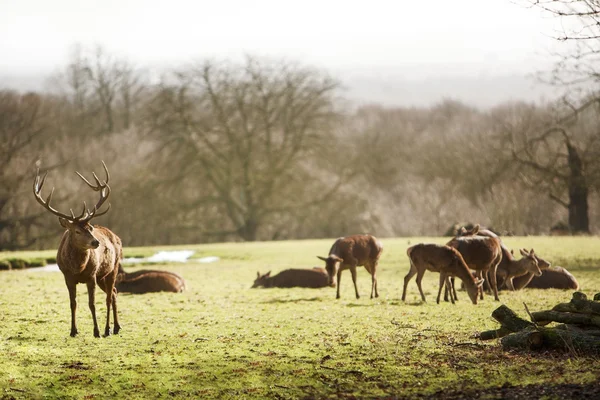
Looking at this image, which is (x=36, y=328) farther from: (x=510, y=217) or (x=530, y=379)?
(x=510, y=217)

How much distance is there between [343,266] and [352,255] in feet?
0.95

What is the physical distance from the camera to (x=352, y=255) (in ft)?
60.0

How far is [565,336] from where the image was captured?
10.9 metres

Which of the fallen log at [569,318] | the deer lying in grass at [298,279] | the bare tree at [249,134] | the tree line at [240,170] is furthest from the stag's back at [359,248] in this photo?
the bare tree at [249,134]

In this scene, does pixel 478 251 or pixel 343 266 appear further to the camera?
pixel 343 266

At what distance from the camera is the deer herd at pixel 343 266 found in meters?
12.4

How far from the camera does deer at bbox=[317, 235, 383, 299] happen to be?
711 inches

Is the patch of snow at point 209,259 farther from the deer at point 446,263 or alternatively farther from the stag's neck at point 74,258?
the stag's neck at point 74,258

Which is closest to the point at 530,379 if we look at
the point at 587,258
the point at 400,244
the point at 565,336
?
the point at 565,336

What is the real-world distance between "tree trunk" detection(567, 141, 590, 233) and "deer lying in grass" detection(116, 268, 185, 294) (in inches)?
1037

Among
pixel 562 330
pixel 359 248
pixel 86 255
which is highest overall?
pixel 86 255

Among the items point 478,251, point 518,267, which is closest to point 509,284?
point 518,267

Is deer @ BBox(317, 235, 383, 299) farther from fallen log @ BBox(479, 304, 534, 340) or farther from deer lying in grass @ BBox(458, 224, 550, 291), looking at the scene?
fallen log @ BBox(479, 304, 534, 340)

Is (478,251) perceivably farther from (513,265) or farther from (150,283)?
(150,283)
